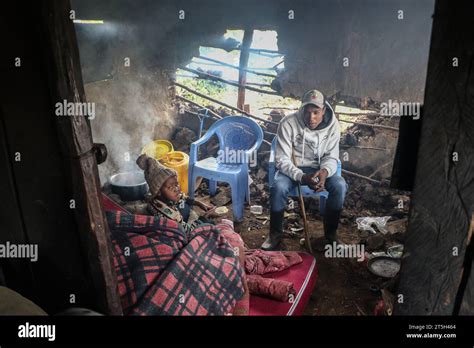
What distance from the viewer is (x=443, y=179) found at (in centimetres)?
101

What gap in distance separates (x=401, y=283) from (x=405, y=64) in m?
4.13

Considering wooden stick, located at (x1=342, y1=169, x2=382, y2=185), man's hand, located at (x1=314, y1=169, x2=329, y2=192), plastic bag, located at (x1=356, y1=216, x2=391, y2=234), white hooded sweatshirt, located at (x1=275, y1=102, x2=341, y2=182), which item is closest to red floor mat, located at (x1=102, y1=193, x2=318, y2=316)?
man's hand, located at (x1=314, y1=169, x2=329, y2=192)

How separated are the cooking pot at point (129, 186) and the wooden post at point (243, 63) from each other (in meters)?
1.87

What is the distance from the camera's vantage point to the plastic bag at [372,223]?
4.21 metres

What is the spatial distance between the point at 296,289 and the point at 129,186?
2587 mm

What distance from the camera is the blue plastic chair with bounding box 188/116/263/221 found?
4.41 meters

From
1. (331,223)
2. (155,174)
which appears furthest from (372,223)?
(155,174)

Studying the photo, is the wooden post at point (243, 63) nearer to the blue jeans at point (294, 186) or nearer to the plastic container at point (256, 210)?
the plastic container at point (256, 210)

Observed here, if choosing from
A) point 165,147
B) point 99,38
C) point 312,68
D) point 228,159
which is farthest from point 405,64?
point 99,38

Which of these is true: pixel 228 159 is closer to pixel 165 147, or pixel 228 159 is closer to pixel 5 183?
pixel 165 147

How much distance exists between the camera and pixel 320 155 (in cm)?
412

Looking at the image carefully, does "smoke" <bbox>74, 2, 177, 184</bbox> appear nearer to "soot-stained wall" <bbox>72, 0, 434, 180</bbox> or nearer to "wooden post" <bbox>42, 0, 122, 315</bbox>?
"soot-stained wall" <bbox>72, 0, 434, 180</bbox>

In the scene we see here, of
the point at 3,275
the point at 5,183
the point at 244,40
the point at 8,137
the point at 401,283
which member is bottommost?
the point at 3,275

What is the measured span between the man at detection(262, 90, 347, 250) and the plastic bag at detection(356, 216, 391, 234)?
1.77ft
